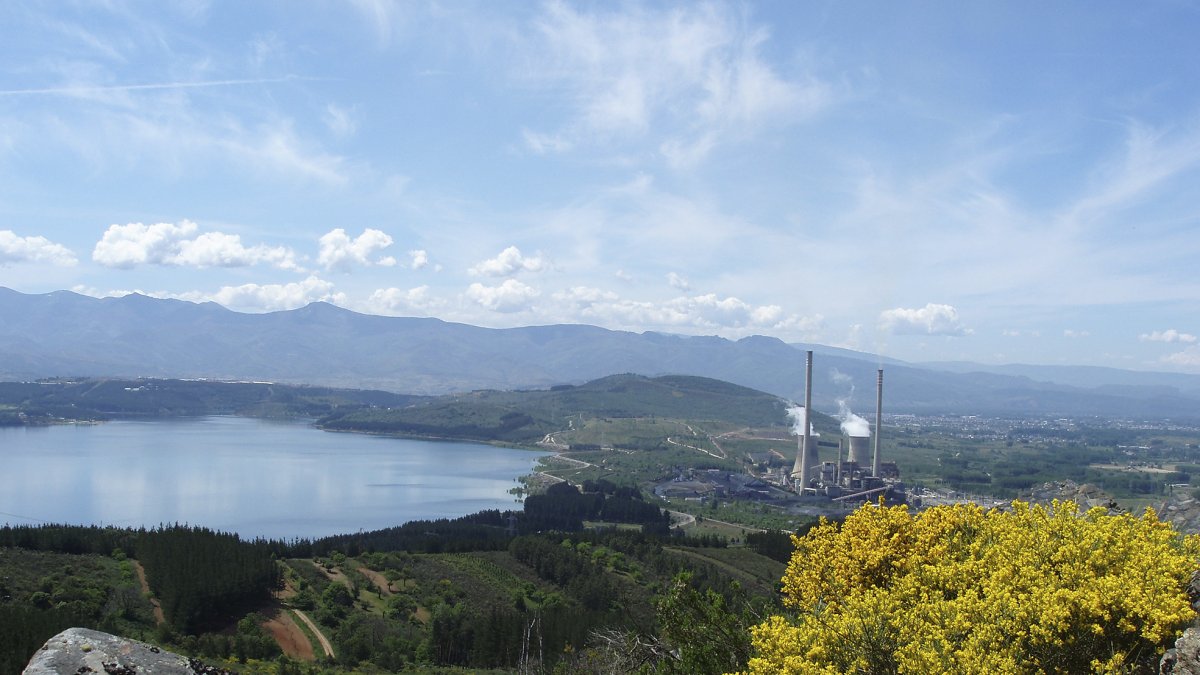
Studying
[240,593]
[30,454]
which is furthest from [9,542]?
[30,454]

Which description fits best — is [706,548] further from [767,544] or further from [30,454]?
[30,454]

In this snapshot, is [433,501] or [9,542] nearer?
[9,542]

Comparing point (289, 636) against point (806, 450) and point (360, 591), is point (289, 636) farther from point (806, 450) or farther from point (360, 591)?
point (806, 450)

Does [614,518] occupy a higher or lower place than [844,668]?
lower

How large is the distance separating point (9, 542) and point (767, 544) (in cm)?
3656

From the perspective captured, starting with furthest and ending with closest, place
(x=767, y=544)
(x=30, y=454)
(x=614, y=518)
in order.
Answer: (x=30, y=454) → (x=614, y=518) → (x=767, y=544)

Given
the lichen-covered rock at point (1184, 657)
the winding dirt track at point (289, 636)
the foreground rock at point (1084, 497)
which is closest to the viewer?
the lichen-covered rock at point (1184, 657)

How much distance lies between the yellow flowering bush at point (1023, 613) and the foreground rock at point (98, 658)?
4943 millimetres

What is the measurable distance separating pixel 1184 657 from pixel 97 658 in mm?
8180

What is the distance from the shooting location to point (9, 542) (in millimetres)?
35188

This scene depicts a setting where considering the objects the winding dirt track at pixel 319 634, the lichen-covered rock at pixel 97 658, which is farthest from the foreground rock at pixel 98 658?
the winding dirt track at pixel 319 634

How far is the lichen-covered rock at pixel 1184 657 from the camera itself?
22.0 feet

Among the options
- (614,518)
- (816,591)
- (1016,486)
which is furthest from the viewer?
(1016,486)

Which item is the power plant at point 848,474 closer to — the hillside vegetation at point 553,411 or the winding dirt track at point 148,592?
the winding dirt track at point 148,592
